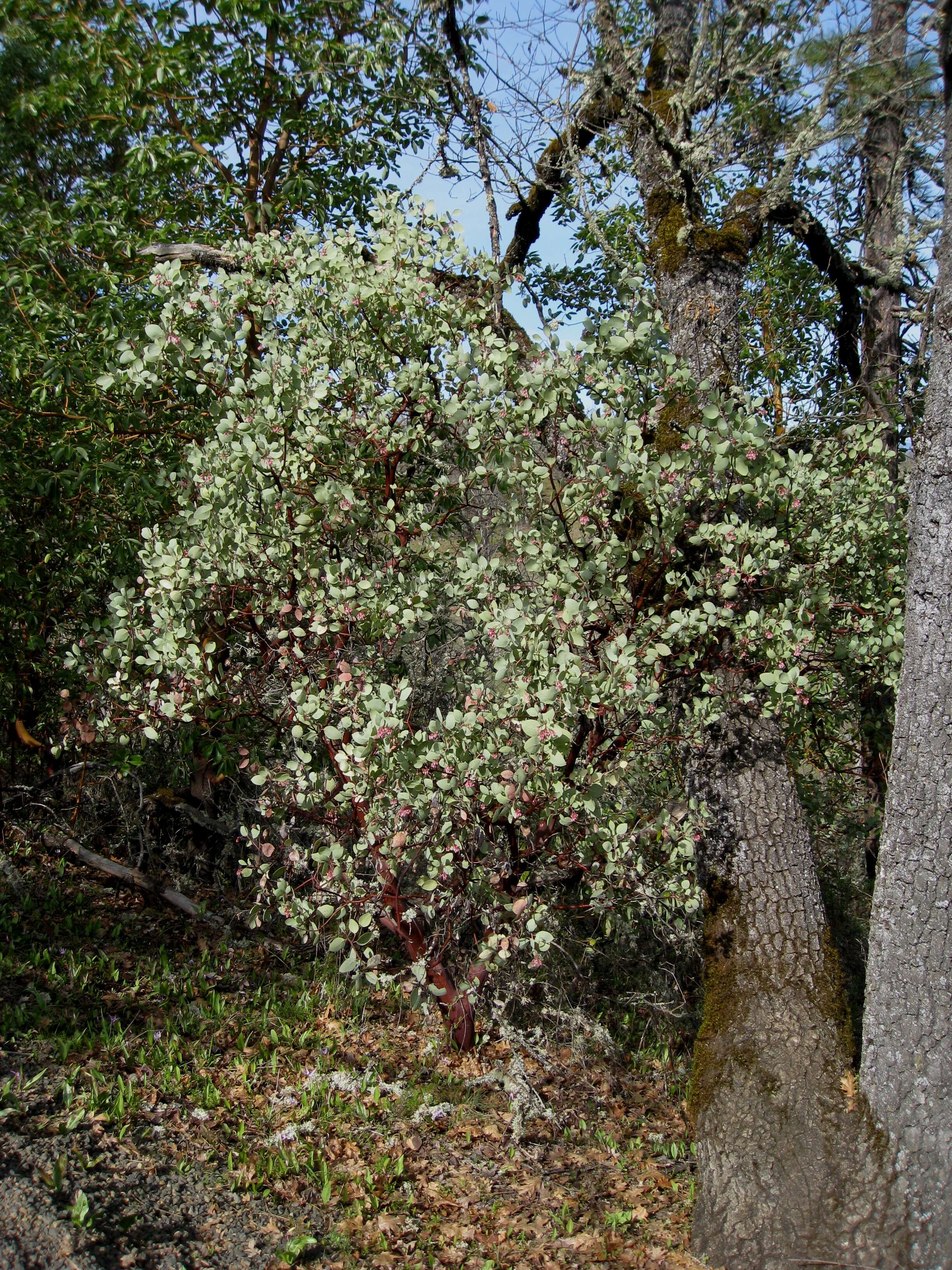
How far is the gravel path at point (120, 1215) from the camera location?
3.12 metres

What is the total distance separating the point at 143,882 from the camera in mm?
5953

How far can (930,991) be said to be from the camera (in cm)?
337

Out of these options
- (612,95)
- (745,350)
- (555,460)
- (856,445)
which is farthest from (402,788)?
(745,350)

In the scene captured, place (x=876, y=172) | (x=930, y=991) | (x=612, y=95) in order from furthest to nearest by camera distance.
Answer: (x=876, y=172)
(x=612, y=95)
(x=930, y=991)

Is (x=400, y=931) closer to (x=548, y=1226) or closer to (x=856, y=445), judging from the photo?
(x=548, y=1226)

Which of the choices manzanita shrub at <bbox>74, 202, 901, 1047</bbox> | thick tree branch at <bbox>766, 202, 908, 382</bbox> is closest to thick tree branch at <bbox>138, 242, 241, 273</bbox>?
manzanita shrub at <bbox>74, 202, 901, 1047</bbox>

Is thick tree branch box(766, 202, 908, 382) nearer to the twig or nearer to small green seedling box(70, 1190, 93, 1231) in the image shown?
small green seedling box(70, 1190, 93, 1231)

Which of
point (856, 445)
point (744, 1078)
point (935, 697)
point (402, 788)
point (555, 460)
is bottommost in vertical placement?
point (744, 1078)

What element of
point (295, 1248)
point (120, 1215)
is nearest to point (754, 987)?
point (295, 1248)

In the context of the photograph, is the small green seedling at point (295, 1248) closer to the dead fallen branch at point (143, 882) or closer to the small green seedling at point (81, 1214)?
the small green seedling at point (81, 1214)

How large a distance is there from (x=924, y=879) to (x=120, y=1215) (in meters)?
3.17

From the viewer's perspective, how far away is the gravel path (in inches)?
123

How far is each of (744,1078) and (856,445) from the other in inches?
125

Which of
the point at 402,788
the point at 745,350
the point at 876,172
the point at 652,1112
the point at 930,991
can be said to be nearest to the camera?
the point at 930,991
